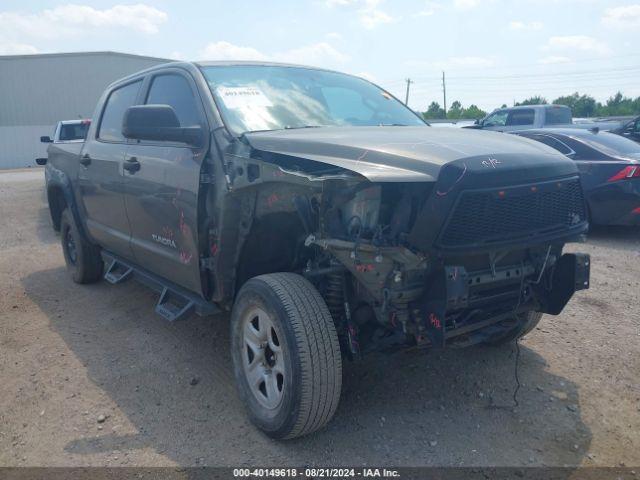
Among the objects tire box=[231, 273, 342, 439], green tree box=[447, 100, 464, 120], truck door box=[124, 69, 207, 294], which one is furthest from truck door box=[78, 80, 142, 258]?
green tree box=[447, 100, 464, 120]

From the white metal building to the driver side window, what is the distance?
25.1 metres

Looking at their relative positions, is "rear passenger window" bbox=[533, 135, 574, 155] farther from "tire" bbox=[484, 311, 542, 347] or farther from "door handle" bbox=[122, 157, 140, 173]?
"door handle" bbox=[122, 157, 140, 173]

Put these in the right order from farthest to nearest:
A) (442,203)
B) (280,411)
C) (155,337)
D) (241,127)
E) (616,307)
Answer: (616,307) → (155,337) → (241,127) → (280,411) → (442,203)

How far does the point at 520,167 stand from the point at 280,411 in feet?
5.68

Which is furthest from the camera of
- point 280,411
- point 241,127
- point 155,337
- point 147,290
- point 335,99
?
point 147,290

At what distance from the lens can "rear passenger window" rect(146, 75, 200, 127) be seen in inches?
149

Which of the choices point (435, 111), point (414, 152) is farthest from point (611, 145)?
point (435, 111)

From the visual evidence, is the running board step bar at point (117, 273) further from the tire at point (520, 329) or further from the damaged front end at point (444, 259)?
the tire at point (520, 329)

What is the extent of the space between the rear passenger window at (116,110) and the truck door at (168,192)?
387mm

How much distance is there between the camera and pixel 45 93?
33.9 m

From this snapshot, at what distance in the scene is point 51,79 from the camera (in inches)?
1328

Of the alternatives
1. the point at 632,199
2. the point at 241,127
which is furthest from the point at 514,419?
the point at 632,199

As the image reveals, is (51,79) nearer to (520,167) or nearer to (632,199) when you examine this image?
(632,199)

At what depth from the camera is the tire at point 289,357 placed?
2.79 metres
